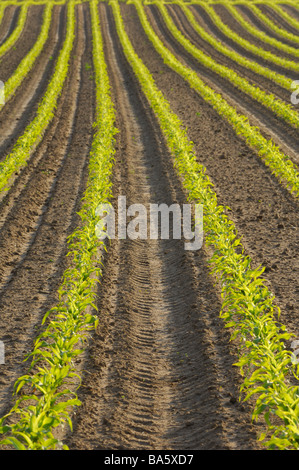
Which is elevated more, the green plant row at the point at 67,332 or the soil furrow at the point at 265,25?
the soil furrow at the point at 265,25

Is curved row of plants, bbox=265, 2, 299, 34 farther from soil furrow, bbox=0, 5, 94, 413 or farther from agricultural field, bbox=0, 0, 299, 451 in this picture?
soil furrow, bbox=0, 5, 94, 413

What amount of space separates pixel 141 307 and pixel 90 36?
33.8 metres

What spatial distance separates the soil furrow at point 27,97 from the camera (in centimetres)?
1897

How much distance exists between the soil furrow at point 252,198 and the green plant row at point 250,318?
326 mm

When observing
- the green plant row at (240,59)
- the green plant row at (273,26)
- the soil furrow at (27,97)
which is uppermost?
the green plant row at (273,26)

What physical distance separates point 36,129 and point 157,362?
12518mm

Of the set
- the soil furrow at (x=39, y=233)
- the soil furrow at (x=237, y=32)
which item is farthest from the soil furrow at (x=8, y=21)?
the soil furrow at (x=39, y=233)

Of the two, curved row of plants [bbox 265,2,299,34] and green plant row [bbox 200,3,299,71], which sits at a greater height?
curved row of plants [bbox 265,2,299,34]

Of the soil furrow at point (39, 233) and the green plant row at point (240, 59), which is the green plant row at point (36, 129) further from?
the green plant row at point (240, 59)

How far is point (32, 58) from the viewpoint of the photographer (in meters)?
31.1

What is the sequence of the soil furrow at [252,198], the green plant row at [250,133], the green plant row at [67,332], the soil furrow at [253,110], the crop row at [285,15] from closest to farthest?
1. the green plant row at [67,332]
2. the soil furrow at [252,198]
3. the green plant row at [250,133]
4. the soil furrow at [253,110]
5. the crop row at [285,15]

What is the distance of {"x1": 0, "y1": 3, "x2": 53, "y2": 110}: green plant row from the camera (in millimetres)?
24812

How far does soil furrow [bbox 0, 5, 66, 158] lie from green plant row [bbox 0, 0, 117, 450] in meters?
3.06

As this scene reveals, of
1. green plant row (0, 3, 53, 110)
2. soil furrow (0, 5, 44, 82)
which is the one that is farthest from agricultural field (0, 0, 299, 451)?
soil furrow (0, 5, 44, 82)
